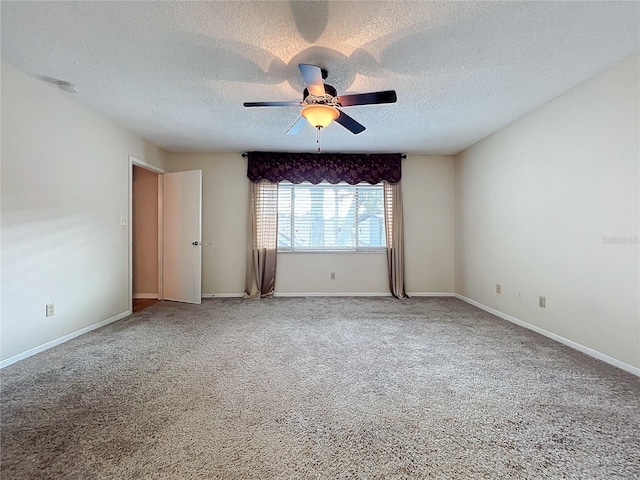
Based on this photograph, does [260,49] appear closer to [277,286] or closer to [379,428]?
[379,428]

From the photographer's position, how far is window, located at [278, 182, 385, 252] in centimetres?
486

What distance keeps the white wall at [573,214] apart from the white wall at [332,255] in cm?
94

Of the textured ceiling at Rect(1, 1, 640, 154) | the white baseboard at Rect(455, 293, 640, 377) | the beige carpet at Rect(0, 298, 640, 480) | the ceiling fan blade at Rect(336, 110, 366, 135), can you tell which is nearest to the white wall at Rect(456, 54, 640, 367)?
the white baseboard at Rect(455, 293, 640, 377)

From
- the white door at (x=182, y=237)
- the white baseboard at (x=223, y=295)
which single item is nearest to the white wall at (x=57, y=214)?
the white door at (x=182, y=237)

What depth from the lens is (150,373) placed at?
2107 mm

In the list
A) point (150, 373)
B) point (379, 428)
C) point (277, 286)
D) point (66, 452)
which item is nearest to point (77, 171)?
point (150, 373)

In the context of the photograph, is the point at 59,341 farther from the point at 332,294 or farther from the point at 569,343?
the point at 569,343

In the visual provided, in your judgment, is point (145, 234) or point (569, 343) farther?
point (145, 234)

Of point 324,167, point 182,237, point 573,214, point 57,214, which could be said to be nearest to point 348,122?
point 324,167

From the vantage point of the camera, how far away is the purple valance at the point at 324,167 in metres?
4.70

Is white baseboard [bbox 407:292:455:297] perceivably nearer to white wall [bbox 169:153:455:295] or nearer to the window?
white wall [bbox 169:153:455:295]

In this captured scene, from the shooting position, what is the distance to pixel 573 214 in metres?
2.63

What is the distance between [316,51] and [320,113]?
1.40 ft

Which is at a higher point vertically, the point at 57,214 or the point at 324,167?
the point at 324,167
